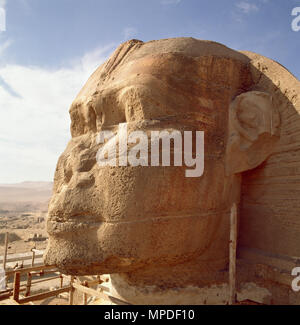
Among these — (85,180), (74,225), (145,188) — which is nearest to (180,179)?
(145,188)

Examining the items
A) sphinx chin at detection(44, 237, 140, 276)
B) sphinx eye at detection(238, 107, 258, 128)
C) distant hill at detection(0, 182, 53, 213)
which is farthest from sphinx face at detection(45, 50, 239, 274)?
distant hill at detection(0, 182, 53, 213)

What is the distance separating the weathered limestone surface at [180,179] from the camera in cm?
229

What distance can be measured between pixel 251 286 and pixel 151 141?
1546 mm

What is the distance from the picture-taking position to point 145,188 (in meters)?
2.26

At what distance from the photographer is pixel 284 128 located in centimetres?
264

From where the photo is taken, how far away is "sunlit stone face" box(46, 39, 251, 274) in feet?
7.43

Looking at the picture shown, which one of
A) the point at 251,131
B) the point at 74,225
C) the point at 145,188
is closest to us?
the point at 145,188

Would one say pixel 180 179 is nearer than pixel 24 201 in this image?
Yes

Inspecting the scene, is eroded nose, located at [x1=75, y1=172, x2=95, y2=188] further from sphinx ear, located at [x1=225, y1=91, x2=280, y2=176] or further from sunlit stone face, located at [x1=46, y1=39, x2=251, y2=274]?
sphinx ear, located at [x1=225, y1=91, x2=280, y2=176]

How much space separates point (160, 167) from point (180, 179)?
20 centimetres

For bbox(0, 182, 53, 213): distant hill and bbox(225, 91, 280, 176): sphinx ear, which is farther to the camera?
bbox(0, 182, 53, 213): distant hill

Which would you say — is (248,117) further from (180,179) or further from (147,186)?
(147,186)

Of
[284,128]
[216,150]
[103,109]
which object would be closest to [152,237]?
[216,150]

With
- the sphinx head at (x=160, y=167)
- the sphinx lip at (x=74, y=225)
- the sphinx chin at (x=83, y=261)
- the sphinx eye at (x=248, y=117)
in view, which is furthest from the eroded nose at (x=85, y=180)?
the sphinx eye at (x=248, y=117)
